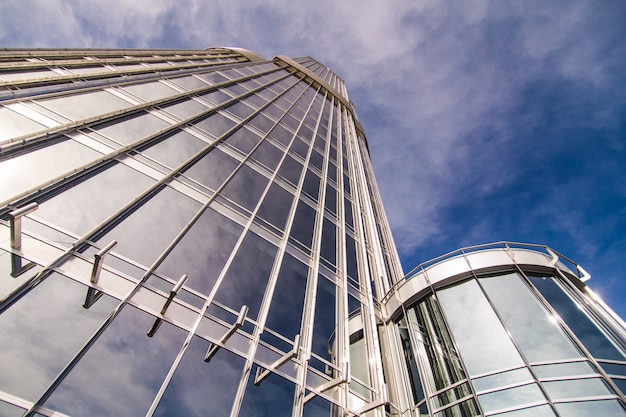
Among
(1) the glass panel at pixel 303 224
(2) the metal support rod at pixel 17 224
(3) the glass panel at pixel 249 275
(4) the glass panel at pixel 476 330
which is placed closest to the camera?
(2) the metal support rod at pixel 17 224

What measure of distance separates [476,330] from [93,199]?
37.3ft

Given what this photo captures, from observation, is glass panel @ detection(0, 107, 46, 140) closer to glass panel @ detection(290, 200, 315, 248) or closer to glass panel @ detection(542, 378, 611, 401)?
glass panel @ detection(290, 200, 315, 248)

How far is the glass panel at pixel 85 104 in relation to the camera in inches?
396

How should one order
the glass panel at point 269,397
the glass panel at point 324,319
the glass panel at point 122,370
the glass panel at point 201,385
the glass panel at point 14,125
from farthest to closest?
the glass panel at point 324,319
the glass panel at point 14,125
the glass panel at point 269,397
the glass panel at point 201,385
the glass panel at point 122,370

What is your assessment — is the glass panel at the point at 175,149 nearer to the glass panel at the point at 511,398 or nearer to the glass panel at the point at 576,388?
the glass panel at the point at 511,398

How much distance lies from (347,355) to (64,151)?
996 cm

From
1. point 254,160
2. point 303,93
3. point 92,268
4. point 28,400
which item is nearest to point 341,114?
point 303,93

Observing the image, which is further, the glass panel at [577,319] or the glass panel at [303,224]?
the glass panel at [303,224]

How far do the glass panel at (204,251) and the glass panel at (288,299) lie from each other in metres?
1.93

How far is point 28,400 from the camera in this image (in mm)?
4719

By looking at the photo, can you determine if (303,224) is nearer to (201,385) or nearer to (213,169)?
(213,169)

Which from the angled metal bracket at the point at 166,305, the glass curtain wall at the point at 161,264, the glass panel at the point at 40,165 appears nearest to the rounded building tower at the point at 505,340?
the glass curtain wall at the point at 161,264

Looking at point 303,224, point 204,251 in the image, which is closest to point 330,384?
point 204,251

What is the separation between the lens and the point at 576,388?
752 cm
